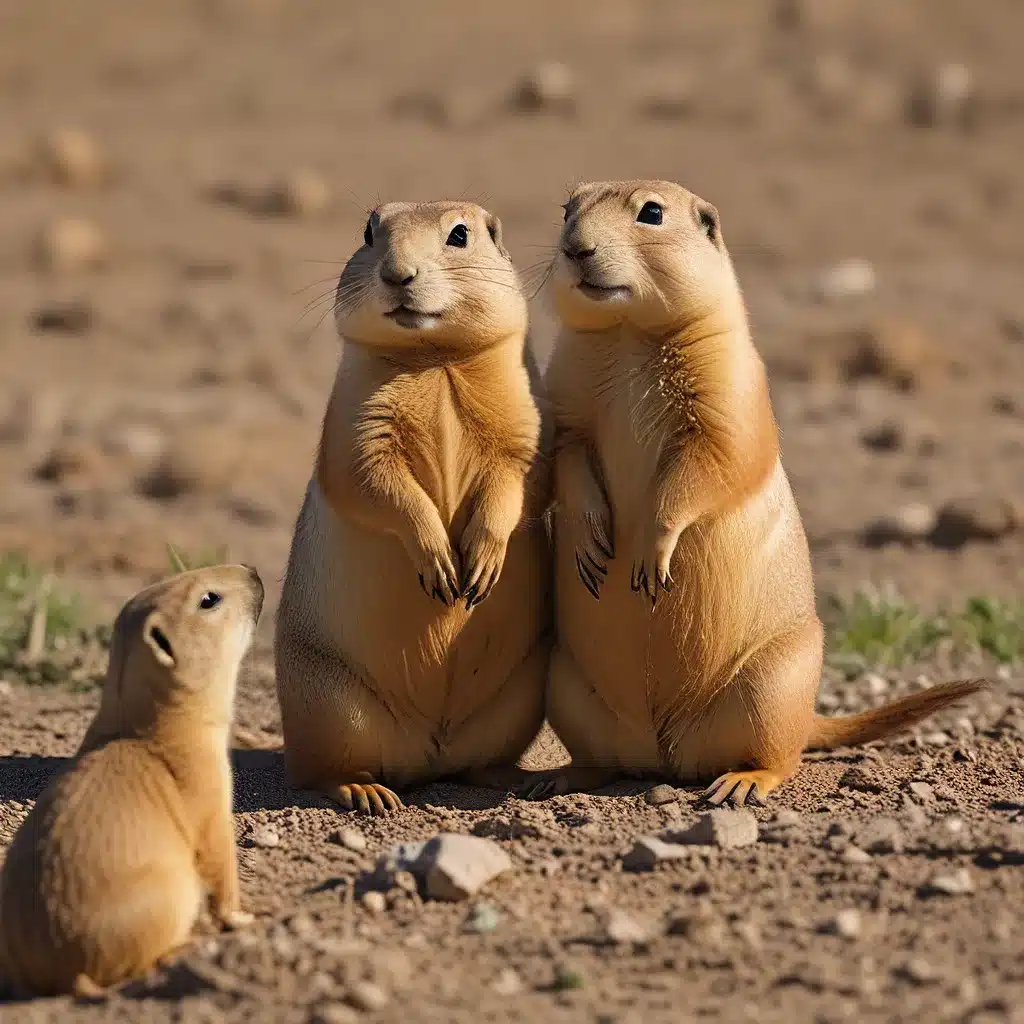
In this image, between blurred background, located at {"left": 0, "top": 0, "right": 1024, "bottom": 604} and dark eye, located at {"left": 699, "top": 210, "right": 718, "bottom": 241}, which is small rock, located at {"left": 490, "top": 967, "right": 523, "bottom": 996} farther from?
blurred background, located at {"left": 0, "top": 0, "right": 1024, "bottom": 604}

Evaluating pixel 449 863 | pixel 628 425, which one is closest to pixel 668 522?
pixel 628 425

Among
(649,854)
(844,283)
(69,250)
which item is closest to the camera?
(649,854)

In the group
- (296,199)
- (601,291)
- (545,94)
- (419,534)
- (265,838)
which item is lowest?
(265,838)

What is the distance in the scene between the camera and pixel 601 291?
5.20m

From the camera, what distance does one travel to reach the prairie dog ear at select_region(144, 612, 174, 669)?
425 cm

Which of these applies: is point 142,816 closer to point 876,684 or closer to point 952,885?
point 952,885

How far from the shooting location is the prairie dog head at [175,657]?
428cm

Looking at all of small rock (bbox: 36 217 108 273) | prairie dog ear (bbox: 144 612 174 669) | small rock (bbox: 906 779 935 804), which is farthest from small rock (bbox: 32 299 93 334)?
prairie dog ear (bbox: 144 612 174 669)

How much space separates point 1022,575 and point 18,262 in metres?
9.44

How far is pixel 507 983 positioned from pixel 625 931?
354 millimetres

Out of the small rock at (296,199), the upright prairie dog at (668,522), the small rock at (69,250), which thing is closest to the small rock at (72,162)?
the small rock at (69,250)

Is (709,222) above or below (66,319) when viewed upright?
above

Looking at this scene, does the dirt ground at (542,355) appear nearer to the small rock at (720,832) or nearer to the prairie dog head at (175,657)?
the small rock at (720,832)

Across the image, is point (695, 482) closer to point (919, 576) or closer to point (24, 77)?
point (919, 576)
